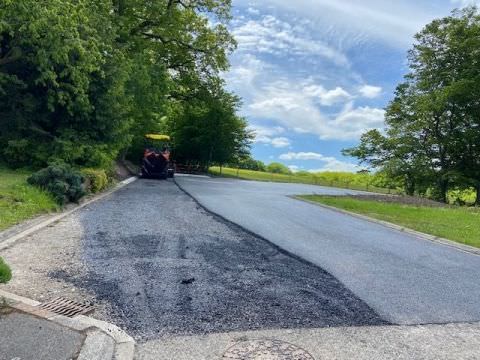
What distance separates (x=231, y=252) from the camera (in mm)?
6941

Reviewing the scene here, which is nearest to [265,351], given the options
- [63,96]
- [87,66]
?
[87,66]

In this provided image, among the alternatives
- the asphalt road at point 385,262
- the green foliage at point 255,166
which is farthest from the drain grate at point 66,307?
the green foliage at point 255,166

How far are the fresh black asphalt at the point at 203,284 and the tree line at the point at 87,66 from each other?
274 inches

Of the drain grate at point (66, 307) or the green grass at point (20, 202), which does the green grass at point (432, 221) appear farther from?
the green grass at point (20, 202)

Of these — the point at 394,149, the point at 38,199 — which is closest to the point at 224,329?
the point at 38,199

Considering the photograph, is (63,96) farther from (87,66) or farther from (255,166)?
(255,166)

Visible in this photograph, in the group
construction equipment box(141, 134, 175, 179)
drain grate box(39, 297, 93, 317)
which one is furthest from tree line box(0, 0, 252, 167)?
drain grate box(39, 297, 93, 317)

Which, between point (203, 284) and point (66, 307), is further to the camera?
point (203, 284)

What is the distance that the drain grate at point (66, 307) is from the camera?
3.91 m

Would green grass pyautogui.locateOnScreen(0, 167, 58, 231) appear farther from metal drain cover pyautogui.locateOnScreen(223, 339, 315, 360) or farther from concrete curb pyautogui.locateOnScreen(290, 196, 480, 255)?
concrete curb pyautogui.locateOnScreen(290, 196, 480, 255)

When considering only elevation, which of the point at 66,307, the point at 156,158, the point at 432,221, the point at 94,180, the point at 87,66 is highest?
the point at 87,66

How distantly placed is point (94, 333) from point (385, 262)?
17.2 feet

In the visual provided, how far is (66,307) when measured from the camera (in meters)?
4.04

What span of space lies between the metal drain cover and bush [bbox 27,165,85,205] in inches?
311
